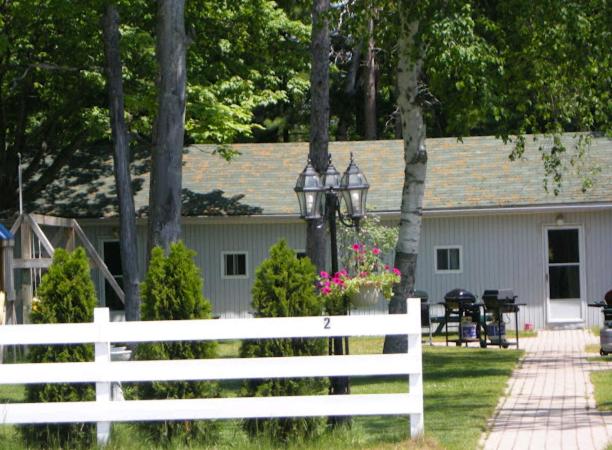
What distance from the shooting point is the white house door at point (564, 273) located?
27.1 meters

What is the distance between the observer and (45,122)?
2920 cm

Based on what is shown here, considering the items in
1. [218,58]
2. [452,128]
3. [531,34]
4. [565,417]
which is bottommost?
[565,417]

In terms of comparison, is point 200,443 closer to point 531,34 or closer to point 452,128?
point 452,128

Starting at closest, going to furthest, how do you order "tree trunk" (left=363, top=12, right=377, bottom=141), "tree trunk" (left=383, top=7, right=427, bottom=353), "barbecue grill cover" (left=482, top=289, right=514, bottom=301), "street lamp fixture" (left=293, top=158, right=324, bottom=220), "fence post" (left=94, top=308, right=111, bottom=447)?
"fence post" (left=94, top=308, right=111, bottom=447)
"street lamp fixture" (left=293, top=158, right=324, bottom=220)
"tree trunk" (left=383, top=7, right=427, bottom=353)
"barbecue grill cover" (left=482, top=289, right=514, bottom=301)
"tree trunk" (left=363, top=12, right=377, bottom=141)

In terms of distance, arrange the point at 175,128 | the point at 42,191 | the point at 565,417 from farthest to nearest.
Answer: the point at 42,191 < the point at 175,128 < the point at 565,417

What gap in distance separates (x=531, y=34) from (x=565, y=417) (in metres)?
6.62

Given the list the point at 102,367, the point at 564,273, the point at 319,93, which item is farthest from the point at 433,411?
the point at 564,273

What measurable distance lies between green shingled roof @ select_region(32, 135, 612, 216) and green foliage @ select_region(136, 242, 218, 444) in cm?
1628

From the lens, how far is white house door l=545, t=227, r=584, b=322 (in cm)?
2714

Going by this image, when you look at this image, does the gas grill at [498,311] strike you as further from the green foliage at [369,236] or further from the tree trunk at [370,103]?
the tree trunk at [370,103]

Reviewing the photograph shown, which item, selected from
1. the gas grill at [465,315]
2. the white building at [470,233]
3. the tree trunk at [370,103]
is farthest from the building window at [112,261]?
the tree trunk at [370,103]

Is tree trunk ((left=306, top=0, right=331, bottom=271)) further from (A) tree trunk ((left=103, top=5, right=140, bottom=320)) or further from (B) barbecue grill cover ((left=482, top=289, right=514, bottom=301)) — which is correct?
(A) tree trunk ((left=103, top=5, right=140, bottom=320))

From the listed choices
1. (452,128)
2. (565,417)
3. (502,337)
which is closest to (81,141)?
(502,337)

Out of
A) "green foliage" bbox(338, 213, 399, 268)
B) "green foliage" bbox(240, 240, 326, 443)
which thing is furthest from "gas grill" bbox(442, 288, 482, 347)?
"green foliage" bbox(240, 240, 326, 443)
